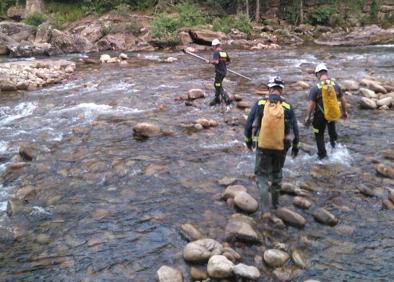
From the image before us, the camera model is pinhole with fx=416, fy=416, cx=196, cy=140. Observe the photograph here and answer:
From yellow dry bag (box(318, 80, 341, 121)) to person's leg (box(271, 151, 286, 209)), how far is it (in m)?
2.25

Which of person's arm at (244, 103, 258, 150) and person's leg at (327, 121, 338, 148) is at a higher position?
person's arm at (244, 103, 258, 150)

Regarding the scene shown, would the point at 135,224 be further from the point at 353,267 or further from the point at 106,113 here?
the point at 106,113

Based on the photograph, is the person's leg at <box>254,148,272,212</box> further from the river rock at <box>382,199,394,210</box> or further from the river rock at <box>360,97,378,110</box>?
the river rock at <box>360,97,378,110</box>

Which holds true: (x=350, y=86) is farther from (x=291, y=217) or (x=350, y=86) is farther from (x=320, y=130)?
(x=291, y=217)

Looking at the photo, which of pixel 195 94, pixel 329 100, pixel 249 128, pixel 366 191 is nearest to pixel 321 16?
pixel 195 94

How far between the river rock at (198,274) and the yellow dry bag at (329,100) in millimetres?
4407

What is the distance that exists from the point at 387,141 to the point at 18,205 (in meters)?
8.03

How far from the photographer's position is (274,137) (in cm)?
611

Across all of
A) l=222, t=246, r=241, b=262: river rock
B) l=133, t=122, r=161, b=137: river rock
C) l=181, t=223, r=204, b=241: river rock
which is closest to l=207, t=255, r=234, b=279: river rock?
l=222, t=246, r=241, b=262: river rock

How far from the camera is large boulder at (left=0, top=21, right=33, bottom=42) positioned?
33594 millimetres

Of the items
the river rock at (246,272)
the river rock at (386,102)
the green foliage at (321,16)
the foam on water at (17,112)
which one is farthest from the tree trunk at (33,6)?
the river rock at (246,272)

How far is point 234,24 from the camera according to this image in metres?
35.7

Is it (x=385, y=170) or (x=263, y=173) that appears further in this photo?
(x=385, y=170)

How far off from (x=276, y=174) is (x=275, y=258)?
155 cm
